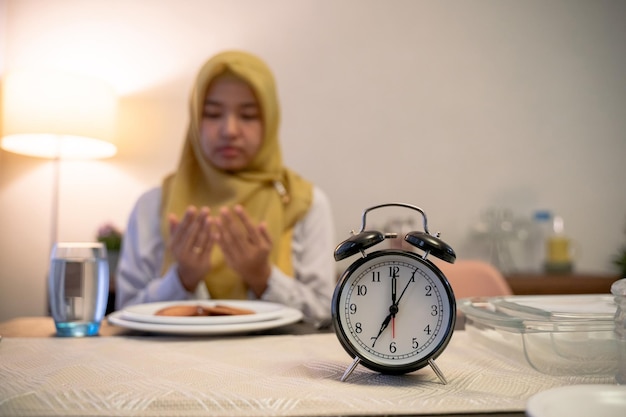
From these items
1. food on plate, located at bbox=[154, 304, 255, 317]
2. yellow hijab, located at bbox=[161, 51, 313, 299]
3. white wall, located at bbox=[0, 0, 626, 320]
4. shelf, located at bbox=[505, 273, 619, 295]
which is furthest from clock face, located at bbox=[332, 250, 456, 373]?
white wall, located at bbox=[0, 0, 626, 320]

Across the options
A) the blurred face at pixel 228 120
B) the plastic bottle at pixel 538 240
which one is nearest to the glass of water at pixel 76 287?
the blurred face at pixel 228 120

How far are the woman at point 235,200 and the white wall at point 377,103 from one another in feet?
2.37

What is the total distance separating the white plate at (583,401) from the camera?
306mm

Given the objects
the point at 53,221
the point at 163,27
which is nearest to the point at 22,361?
the point at 53,221

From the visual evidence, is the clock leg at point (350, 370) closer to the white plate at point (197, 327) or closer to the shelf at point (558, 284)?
the white plate at point (197, 327)

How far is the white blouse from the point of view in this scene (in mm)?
1244

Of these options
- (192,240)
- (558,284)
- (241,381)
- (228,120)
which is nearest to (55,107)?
(228,120)

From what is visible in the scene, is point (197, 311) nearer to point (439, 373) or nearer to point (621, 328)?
point (439, 373)

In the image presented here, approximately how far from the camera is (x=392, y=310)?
18.6 inches

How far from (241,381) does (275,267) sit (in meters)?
0.81

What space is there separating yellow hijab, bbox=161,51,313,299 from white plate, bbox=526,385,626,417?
108 centimetres

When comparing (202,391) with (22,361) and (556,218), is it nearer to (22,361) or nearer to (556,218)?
(22,361)

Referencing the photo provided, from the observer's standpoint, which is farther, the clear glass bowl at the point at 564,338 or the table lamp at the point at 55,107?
the table lamp at the point at 55,107

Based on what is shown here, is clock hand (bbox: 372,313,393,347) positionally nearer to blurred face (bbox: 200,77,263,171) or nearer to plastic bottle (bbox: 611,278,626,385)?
plastic bottle (bbox: 611,278,626,385)
